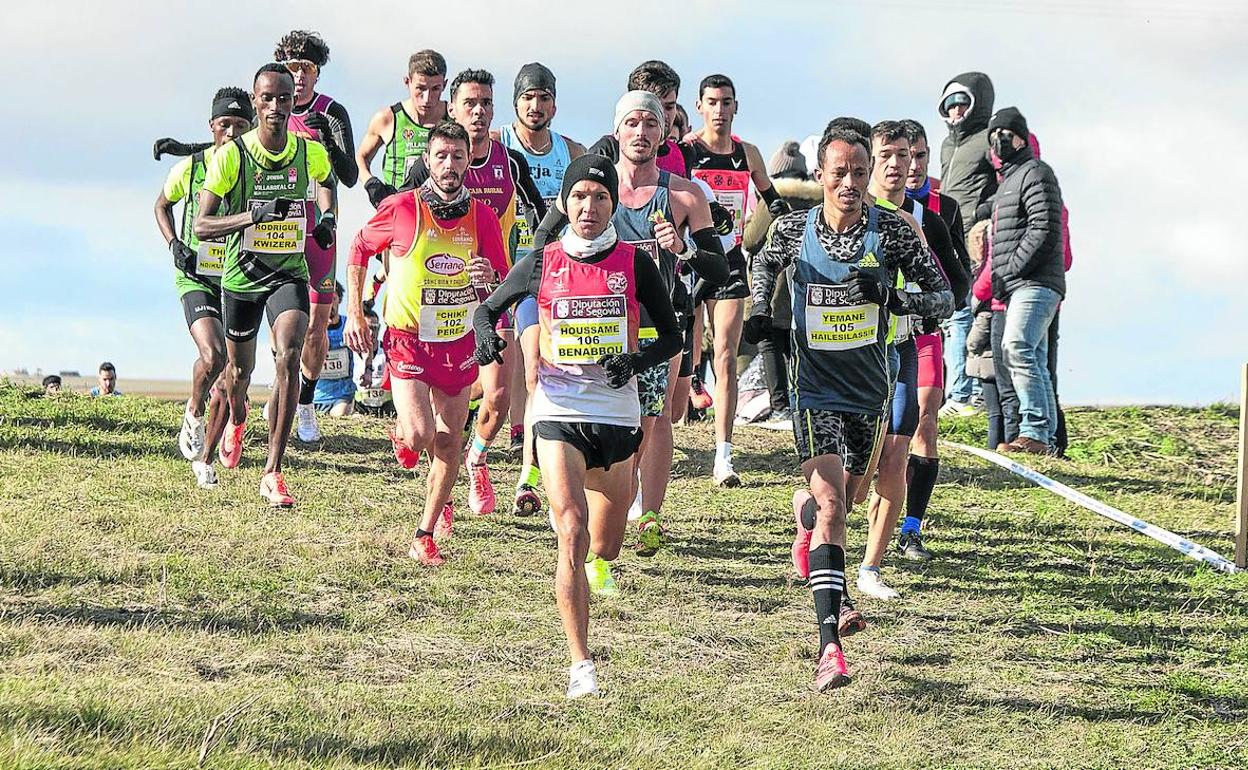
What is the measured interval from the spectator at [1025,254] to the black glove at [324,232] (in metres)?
6.34

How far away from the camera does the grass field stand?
21.2 feet

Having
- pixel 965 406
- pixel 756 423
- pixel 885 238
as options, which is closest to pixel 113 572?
pixel 885 238

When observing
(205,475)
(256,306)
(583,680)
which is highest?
(256,306)

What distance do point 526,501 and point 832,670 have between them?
4028 millimetres

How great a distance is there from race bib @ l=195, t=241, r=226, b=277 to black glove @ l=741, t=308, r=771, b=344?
4636mm

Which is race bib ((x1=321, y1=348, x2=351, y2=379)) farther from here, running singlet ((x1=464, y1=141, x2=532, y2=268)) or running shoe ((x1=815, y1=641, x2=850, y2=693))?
running shoe ((x1=815, y1=641, x2=850, y2=693))

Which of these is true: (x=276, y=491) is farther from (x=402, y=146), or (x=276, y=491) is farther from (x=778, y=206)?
(x=778, y=206)

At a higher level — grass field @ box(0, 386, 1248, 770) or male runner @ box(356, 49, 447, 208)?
male runner @ box(356, 49, 447, 208)

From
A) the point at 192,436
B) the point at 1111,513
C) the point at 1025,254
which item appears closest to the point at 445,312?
the point at 192,436

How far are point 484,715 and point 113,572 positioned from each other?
312 centimetres

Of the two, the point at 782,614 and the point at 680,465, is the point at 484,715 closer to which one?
the point at 782,614

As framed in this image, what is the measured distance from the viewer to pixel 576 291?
7.50 m

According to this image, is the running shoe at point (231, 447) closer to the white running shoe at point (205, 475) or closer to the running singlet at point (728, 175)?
the white running shoe at point (205, 475)

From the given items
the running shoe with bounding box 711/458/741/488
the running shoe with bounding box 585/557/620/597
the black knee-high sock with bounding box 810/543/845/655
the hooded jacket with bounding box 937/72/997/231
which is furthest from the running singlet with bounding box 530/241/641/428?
the hooded jacket with bounding box 937/72/997/231
